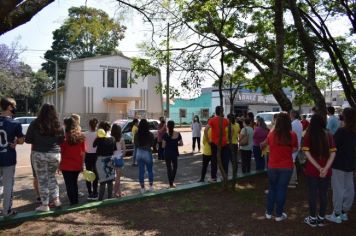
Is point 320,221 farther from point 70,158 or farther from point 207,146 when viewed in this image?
point 70,158

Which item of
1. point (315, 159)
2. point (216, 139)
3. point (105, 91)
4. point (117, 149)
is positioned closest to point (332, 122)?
point (216, 139)

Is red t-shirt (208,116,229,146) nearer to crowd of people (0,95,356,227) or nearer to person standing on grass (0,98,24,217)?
crowd of people (0,95,356,227)

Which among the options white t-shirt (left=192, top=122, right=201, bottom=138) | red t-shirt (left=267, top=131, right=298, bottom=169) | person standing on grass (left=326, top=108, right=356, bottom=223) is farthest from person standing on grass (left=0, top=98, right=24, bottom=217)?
white t-shirt (left=192, top=122, right=201, bottom=138)

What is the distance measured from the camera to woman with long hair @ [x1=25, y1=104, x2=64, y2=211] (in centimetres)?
708

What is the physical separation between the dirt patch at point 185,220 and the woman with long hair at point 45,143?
697mm

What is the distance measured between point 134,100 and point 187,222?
39.4 m

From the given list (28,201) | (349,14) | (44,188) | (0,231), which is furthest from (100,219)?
(349,14)

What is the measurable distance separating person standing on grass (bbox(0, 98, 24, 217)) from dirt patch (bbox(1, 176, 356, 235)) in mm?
739

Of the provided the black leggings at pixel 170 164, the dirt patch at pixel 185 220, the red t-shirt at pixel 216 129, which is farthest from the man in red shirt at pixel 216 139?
the dirt patch at pixel 185 220

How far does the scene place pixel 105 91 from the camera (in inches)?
1740

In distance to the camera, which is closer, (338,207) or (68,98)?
(338,207)

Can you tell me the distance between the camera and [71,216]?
7.40 meters

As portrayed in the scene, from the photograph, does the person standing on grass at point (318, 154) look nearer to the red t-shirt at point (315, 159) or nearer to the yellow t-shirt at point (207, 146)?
the red t-shirt at point (315, 159)

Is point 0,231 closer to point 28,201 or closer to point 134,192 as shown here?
point 28,201
